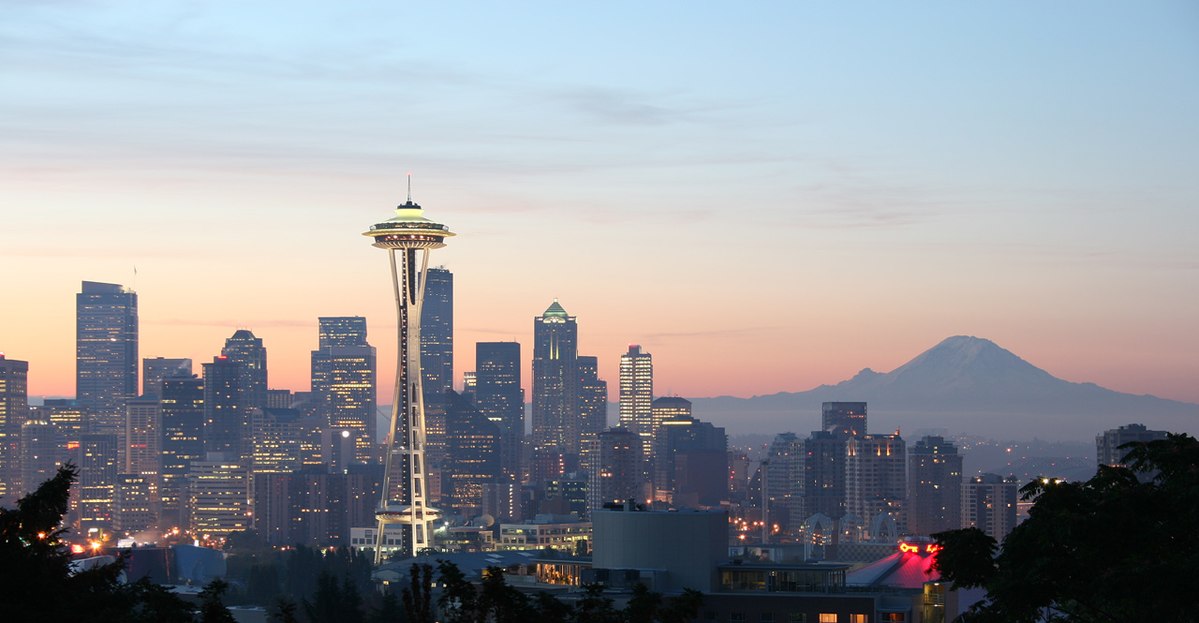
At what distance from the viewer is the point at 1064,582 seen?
41.0 m

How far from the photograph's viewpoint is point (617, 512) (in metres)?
90.8

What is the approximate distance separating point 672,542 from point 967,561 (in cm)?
4566

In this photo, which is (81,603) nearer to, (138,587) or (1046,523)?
(138,587)

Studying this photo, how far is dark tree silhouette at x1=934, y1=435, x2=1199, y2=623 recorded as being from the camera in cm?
3759

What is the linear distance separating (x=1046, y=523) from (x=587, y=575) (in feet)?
160

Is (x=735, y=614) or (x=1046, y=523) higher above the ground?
(x=1046, y=523)

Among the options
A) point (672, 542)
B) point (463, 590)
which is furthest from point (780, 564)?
point (463, 590)

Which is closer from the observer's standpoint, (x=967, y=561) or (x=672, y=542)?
(x=967, y=561)

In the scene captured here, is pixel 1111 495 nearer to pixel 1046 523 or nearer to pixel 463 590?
pixel 1046 523

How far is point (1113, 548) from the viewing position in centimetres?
4022

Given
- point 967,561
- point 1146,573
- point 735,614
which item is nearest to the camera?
point 1146,573

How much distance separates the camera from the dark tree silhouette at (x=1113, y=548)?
37.6 metres

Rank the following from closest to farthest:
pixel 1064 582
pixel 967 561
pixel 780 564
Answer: pixel 1064 582
pixel 967 561
pixel 780 564

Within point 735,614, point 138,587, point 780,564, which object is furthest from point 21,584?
point 780,564
